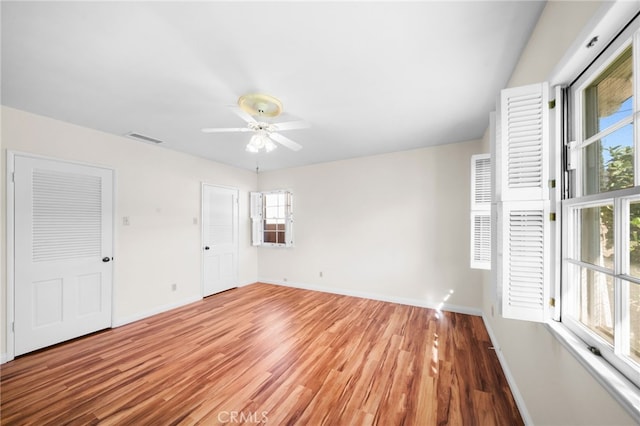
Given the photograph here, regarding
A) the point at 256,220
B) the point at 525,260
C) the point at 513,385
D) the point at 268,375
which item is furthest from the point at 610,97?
the point at 256,220

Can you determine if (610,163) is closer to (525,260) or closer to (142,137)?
(525,260)

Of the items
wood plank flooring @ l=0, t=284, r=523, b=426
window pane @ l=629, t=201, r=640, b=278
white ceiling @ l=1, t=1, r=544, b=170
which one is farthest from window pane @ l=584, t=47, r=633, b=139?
wood plank flooring @ l=0, t=284, r=523, b=426

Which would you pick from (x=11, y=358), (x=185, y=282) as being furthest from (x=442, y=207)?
(x=11, y=358)

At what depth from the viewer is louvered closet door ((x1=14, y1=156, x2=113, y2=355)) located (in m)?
2.41

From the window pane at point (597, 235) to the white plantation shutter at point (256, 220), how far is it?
494 centimetres

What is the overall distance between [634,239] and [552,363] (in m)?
0.84

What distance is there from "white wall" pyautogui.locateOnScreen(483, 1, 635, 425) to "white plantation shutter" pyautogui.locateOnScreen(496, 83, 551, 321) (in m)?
0.17

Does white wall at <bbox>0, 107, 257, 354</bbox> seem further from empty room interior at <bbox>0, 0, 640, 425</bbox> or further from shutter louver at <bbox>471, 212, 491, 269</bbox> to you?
shutter louver at <bbox>471, 212, 491, 269</bbox>

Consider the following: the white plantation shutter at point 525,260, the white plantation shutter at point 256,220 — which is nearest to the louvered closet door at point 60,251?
the white plantation shutter at point 256,220

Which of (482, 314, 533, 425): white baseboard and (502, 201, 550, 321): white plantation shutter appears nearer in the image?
(502, 201, 550, 321): white plantation shutter

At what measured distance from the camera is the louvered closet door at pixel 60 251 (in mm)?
2412

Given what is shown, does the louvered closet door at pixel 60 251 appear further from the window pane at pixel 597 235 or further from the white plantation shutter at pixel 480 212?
the white plantation shutter at pixel 480 212

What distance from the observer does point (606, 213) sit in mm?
959

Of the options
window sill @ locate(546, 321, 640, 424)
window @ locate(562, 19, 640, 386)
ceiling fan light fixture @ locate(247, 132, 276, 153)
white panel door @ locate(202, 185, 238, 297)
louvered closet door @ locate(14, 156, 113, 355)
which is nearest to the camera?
window sill @ locate(546, 321, 640, 424)
